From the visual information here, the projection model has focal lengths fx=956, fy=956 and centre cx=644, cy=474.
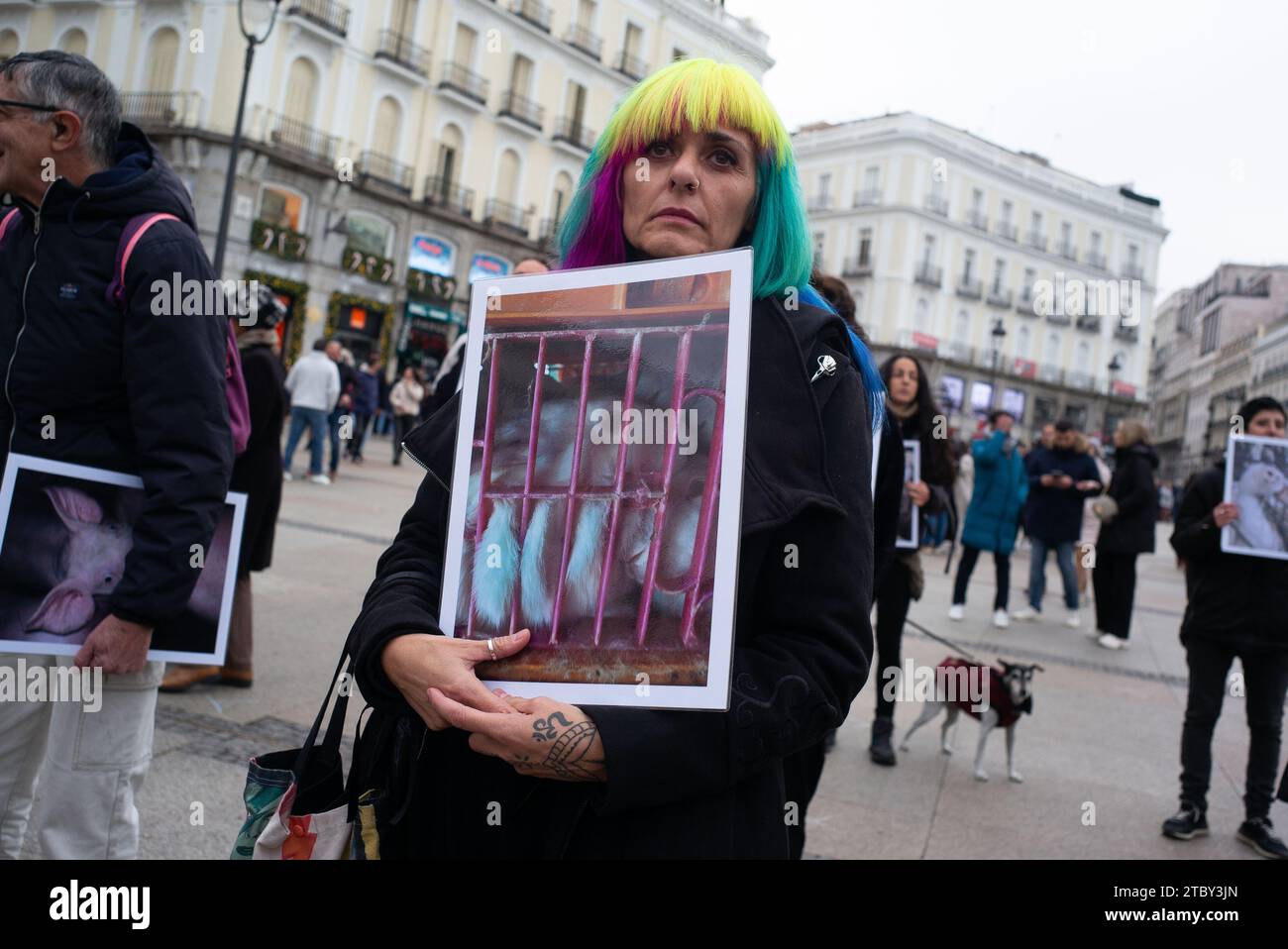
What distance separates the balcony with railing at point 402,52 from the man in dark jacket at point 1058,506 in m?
24.3

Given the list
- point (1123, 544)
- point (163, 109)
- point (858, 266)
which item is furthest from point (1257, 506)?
point (858, 266)

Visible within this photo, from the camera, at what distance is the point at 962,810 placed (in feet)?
14.8

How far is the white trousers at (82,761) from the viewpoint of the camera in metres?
2.20

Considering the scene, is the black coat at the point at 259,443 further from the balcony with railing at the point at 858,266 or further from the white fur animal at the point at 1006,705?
the balcony with railing at the point at 858,266

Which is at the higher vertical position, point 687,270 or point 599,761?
point 687,270

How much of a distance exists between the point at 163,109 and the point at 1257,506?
27.4 m

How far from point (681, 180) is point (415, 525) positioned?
680 millimetres

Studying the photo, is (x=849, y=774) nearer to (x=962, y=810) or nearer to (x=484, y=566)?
(x=962, y=810)

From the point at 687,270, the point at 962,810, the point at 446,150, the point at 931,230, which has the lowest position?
A: the point at 962,810

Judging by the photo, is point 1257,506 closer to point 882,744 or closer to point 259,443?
point 882,744

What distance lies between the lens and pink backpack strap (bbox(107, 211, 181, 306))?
2.16 metres

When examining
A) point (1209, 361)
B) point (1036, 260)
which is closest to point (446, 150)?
point (1036, 260)
